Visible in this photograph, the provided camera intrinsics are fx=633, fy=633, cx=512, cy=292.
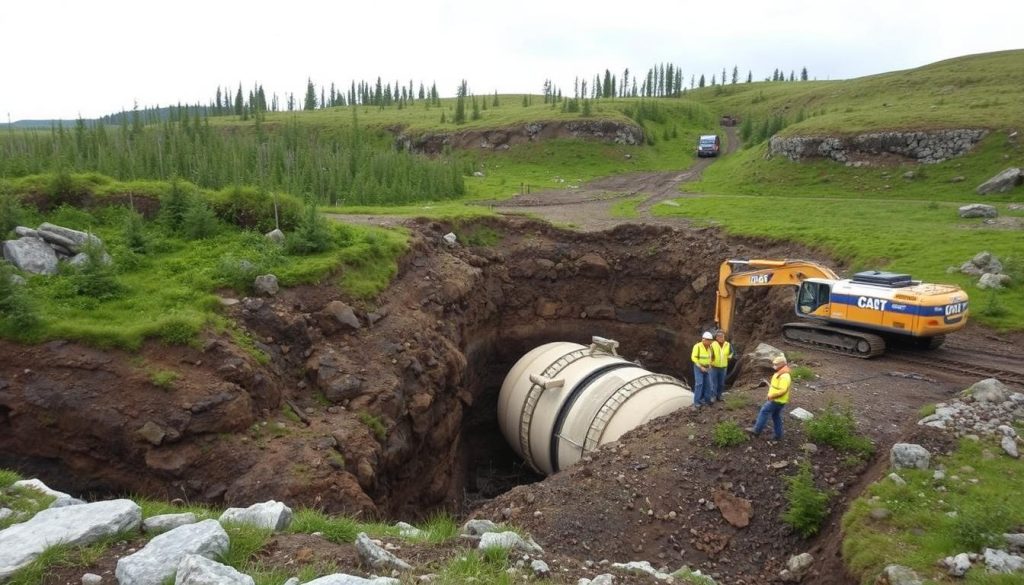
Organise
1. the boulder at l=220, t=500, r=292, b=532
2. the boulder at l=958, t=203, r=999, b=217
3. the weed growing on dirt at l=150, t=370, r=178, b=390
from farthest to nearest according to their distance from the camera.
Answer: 1. the boulder at l=958, t=203, r=999, b=217
2. the weed growing on dirt at l=150, t=370, r=178, b=390
3. the boulder at l=220, t=500, r=292, b=532

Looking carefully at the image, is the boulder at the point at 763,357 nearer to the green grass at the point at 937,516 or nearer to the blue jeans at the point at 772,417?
the blue jeans at the point at 772,417

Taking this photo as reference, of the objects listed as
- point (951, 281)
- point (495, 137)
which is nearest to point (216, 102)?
point (495, 137)

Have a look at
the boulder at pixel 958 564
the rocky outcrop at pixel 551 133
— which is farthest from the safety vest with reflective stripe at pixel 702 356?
the rocky outcrop at pixel 551 133

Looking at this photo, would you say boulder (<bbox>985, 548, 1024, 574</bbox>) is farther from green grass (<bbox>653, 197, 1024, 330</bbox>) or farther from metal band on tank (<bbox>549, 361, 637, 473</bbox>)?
green grass (<bbox>653, 197, 1024, 330</bbox>)

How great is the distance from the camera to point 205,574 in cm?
543

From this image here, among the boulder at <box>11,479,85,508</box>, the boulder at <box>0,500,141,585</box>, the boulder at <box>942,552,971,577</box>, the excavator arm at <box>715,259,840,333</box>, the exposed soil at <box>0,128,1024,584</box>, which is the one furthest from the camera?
the excavator arm at <box>715,259,840,333</box>

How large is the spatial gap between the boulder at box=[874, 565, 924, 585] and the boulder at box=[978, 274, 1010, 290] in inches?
586

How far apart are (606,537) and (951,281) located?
16.0 metres

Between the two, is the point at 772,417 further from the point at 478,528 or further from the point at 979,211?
the point at 979,211

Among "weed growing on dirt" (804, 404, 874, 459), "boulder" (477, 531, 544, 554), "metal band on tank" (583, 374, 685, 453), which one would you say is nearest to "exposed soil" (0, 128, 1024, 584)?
"weed growing on dirt" (804, 404, 874, 459)

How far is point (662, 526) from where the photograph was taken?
11422 mm

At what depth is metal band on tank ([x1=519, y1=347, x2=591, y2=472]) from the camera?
2053 cm

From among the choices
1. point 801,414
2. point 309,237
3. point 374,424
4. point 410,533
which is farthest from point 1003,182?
point 410,533

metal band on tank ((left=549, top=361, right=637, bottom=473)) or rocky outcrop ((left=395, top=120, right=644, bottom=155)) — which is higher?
rocky outcrop ((left=395, top=120, right=644, bottom=155))
